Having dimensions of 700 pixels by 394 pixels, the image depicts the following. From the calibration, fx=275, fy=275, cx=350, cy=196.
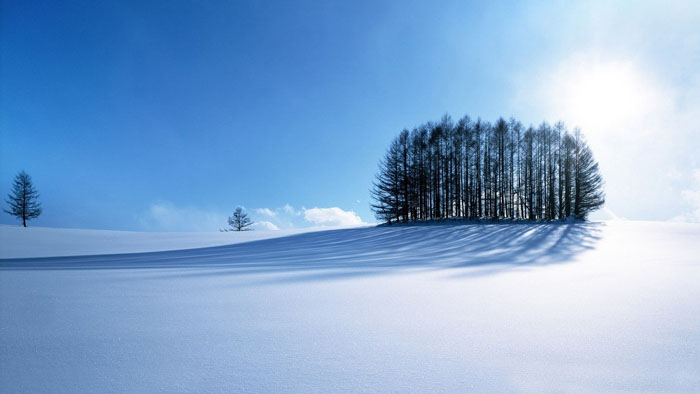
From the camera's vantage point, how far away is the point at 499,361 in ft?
4.13

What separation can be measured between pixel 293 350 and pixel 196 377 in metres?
0.42

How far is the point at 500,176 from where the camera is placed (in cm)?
2066

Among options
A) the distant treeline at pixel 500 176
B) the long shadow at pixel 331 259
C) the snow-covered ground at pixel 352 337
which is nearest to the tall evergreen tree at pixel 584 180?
the distant treeline at pixel 500 176

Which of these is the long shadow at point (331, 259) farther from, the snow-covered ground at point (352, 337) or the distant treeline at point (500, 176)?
the distant treeline at point (500, 176)

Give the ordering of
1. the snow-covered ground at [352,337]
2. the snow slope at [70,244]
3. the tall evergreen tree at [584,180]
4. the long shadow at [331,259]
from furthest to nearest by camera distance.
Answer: the tall evergreen tree at [584,180]
the snow slope at [70,244]
the long shadow at [331,259]
the snow-covered ground at [352,337]

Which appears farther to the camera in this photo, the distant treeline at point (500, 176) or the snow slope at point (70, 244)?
the distant treeline at point (500, 176)

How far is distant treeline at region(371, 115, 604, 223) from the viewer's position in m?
20.6

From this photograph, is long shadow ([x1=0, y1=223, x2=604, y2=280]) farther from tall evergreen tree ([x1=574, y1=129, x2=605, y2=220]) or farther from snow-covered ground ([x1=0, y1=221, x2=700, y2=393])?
tall evergreen tree ([x1=574, y1=129, x2=605, y2=220])

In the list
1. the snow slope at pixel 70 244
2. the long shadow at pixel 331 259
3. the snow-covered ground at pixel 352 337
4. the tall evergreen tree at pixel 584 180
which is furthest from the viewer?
the tall evergreen tree at pixel 584 180

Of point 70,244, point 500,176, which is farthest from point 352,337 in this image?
point 500,176

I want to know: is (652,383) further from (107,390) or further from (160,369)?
(107,390)

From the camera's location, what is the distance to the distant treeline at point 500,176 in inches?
810

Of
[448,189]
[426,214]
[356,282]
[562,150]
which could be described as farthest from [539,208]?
[356,282]

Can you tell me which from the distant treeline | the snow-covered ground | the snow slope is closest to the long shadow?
the snow-covered ground
